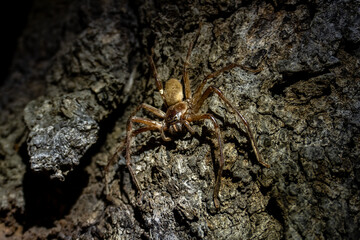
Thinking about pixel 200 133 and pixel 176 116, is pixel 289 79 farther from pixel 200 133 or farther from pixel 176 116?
pixel 176 116

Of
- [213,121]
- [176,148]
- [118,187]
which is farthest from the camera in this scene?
[118,187]

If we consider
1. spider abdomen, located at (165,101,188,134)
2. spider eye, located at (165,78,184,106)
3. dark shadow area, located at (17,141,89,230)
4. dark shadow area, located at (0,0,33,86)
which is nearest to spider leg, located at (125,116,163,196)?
spider abdomen, located at (165,101,188,134)

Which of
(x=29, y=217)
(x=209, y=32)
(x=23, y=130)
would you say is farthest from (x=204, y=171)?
(x=23, y=130)

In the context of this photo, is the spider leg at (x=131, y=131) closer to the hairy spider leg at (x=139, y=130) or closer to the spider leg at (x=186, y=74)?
the hairy spider leg at (x=139, y=130)

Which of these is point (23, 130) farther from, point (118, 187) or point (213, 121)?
point (213, 121)

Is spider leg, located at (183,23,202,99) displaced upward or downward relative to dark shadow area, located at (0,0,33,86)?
downward

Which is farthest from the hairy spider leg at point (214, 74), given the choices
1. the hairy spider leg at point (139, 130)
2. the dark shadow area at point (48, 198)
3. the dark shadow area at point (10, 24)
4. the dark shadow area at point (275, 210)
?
the dark shadow area at point (10, 24)

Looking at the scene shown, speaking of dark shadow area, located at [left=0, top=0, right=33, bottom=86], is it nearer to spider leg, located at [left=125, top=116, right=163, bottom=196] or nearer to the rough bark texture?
the rough bark texture
